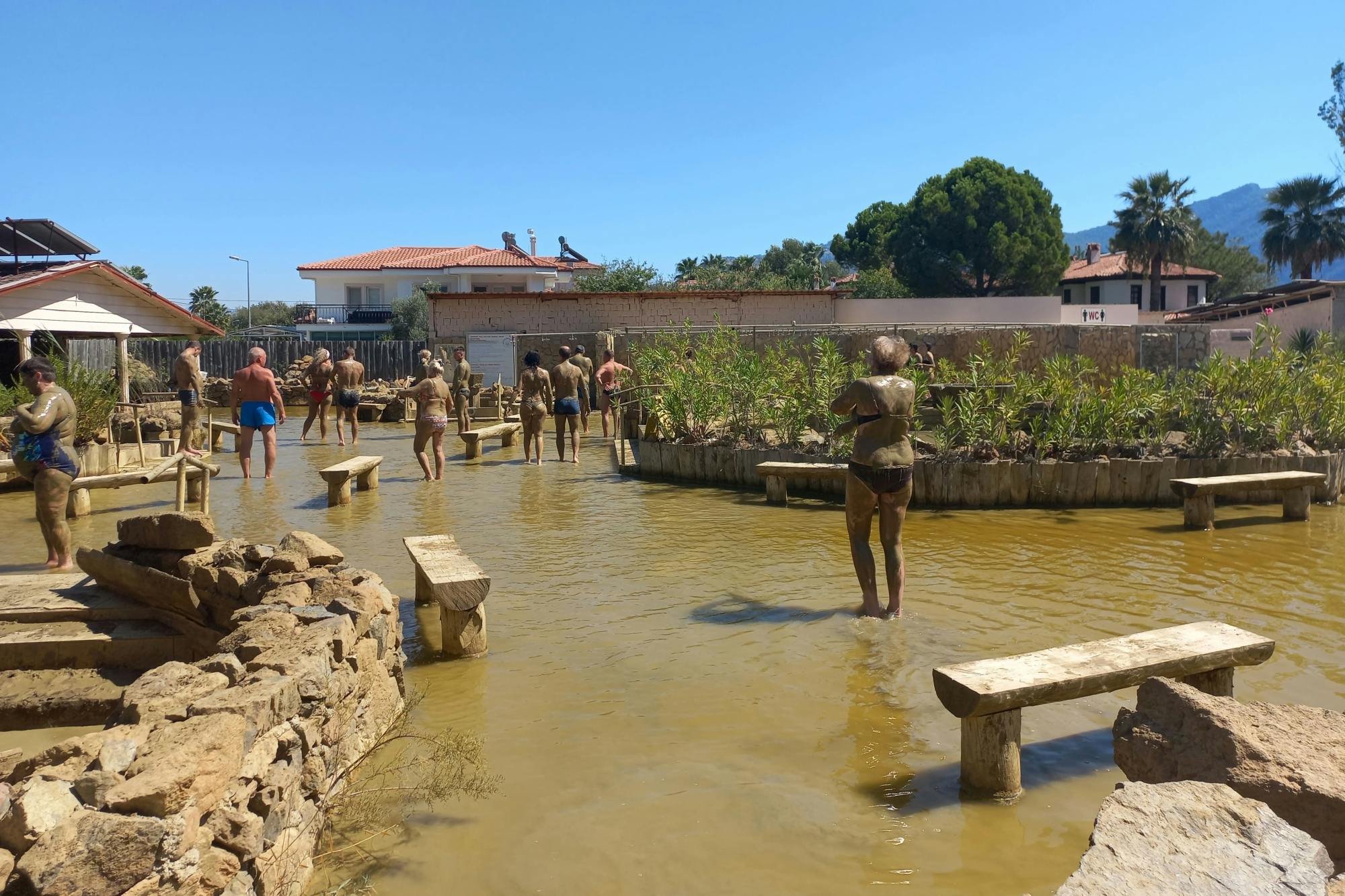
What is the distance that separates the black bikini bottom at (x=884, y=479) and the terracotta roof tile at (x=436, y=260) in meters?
39.4

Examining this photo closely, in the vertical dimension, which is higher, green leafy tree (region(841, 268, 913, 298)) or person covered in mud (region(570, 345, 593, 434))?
green leafy tree (region(841, 268, 913, 298))

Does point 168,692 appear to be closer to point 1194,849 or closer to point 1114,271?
point 1194,849

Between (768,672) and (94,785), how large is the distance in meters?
3.35

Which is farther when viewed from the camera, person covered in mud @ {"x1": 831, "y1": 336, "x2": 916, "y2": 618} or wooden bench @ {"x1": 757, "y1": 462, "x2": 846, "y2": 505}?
wooden bench @ {"x1": 757, "y1": 462, "x2": 846, "y2": 505}

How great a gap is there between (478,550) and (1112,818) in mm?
6250

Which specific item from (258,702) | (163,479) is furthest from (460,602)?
(163,479)

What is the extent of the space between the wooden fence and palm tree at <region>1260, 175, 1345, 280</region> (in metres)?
39.3

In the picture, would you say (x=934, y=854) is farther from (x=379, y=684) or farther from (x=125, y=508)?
(x=125, y=508)

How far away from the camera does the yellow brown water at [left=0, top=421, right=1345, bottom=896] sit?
344cm

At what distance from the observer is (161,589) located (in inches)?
222

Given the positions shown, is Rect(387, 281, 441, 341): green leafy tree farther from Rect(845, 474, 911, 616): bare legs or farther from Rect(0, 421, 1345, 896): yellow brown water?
Rect(845, 474, 911, 616): bare legs

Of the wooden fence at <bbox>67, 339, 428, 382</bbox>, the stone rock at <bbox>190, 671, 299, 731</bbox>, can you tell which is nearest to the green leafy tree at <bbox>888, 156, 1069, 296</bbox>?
the wooden fence at <bbox>67, 339, 428, 382</bbox>

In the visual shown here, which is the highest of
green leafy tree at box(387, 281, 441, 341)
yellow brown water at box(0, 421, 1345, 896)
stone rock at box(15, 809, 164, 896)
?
green leafy tree at box(387, 281, 441, 341)

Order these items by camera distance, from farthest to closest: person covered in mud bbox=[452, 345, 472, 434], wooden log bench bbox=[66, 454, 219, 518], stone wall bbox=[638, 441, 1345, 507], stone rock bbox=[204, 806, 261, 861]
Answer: person covered in mud bbox=[452, 345, 472, 434], stone wall bbox=[638, 441, 1345, 507], wooden log bench bbox=[66, 454, 219, 518], stone rock bbox=[204, 806, 261, 861]
